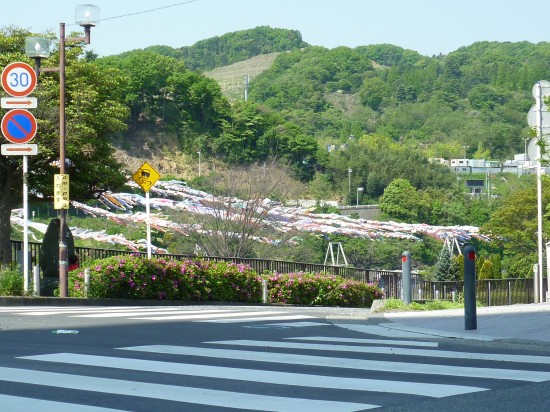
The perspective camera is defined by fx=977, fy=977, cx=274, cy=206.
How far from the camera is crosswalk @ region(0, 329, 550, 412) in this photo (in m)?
7.05

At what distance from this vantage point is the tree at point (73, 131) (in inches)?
1026

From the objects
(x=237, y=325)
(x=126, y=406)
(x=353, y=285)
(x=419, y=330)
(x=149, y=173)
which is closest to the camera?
(x=126, y=406)

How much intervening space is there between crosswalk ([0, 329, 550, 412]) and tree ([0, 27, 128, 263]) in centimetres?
1639

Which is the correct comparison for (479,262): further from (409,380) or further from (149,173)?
(409,380)

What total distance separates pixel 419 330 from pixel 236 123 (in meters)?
107

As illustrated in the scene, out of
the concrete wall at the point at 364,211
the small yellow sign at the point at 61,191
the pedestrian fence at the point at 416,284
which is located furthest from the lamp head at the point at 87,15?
the concrete wall at the point at 364,211

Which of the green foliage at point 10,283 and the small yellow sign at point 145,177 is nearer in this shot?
the green foliage at point 10,283

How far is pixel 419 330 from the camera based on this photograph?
12258mm

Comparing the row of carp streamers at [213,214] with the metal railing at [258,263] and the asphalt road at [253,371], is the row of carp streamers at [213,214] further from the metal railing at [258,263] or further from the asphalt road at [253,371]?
the asphalt road at [253,371]

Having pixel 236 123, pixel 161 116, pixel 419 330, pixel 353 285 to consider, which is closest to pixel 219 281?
pixel 353 285

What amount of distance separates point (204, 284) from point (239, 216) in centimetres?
2978

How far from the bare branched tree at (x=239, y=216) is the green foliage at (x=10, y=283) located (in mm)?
32805

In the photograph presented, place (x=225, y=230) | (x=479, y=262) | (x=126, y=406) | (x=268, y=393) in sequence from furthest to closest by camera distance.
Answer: (x=479, y=262)
(x=225, y=230)
(x=268, y=393)
(x=126, y=406)

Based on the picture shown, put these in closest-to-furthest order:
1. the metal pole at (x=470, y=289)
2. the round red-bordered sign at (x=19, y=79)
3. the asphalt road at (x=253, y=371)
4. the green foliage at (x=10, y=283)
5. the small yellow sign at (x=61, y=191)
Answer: the asphalt road at (x=253, y=371)
the metal pole at (x=470, y=289)
the green foliage at (x=10, y=283)
the round red-bordered sign at (x=19, y=79)
the small yellow sign at (x=61, y=191)
